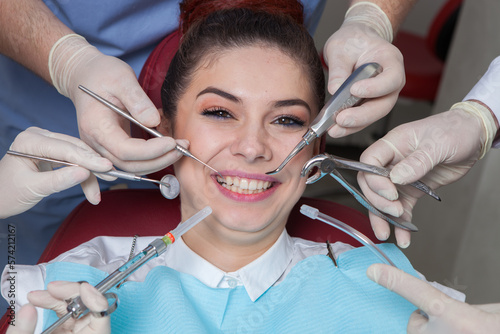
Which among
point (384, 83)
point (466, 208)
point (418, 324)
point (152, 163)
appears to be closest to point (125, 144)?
point (152, 163)

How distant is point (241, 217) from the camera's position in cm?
118

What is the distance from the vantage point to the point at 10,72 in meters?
1.40

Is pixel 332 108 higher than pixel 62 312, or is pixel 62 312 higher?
pixel 332 108

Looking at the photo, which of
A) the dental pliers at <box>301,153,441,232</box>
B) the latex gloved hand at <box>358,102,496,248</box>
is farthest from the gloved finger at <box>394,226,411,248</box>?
the dental pliers at <box>301,153,441,232</box>

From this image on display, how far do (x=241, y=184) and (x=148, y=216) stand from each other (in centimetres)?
41

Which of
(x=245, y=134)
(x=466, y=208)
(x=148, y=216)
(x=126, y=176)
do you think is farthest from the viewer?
(x=466, y=208)

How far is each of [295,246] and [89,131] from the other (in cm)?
60

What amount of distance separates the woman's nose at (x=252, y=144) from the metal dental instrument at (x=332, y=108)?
5cm

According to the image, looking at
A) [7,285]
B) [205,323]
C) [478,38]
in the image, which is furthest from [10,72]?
[478,38]

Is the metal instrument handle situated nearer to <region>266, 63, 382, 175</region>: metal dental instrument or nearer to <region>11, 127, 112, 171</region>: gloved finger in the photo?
<region>266, 63, 382, 175</region>: metal dental instrument

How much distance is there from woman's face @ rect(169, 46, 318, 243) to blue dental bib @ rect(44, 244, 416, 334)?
154 millimetres

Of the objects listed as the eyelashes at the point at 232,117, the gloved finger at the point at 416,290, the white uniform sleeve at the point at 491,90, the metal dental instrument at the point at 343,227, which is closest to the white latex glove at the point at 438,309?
the gloved finger at the point at 416,290

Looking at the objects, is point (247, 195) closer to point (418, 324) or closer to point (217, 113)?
point (217, 113)

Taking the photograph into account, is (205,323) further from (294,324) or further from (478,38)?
(478,38)
